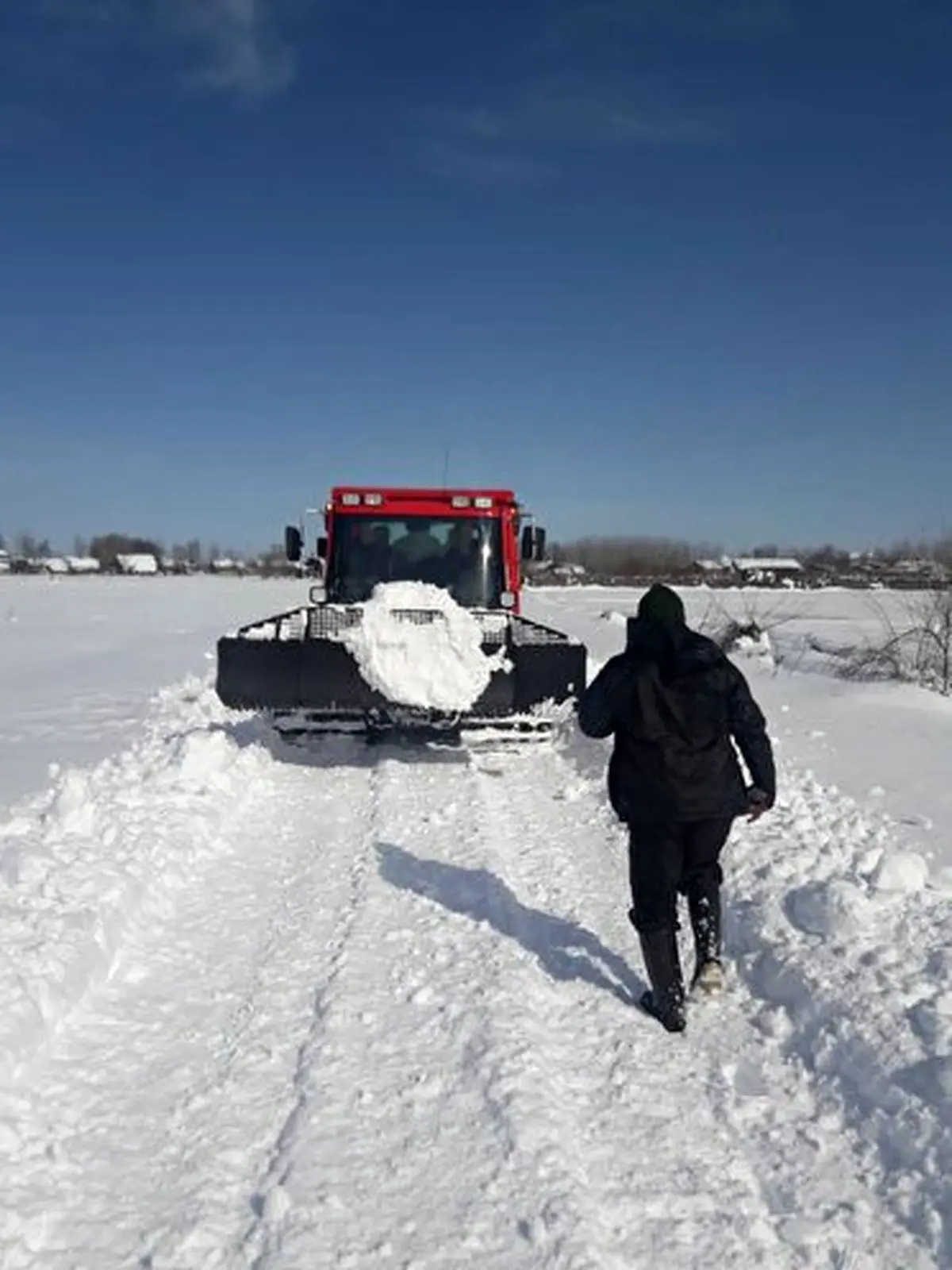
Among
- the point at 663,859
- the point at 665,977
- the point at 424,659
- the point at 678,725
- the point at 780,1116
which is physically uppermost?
the point at 678,725

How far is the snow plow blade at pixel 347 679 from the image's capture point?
8367 mm

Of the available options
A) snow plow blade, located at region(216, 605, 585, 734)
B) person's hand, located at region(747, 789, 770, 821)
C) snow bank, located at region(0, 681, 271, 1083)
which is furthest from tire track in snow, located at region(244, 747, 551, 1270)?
snow plow blade, located at region(216, 605, 585, 734)

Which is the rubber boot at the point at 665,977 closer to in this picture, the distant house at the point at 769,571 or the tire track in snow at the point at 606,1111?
the tire track in snow at the point at 606,1111

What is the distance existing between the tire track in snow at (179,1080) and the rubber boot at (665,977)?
134 cm

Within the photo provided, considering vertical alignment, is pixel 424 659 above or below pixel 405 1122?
above

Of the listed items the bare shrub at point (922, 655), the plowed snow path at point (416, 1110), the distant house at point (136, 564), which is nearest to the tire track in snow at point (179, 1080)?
the plowed snow path at point (416, 1110)

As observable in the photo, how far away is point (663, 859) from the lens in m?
4.16

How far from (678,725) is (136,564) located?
11599cm

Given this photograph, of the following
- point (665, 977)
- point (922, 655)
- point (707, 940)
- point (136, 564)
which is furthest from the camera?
point (136, 564)

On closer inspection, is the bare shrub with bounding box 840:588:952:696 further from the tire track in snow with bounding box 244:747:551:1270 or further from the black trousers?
the tire track in snow with bounding box 244:747:551:1270

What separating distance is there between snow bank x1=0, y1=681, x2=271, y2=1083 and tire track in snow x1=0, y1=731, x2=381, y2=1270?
0.13 metres

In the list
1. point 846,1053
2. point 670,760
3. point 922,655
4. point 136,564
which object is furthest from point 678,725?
point 136,564

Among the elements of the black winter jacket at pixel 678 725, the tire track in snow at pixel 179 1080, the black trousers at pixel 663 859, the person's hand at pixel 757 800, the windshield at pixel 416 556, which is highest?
the windshield at pixel 416 556

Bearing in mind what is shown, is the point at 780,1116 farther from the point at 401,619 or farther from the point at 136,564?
the point at 136,564
